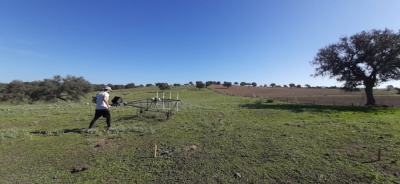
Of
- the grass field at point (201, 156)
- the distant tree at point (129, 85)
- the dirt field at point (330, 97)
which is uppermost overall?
the distant tree at point (129, 85)

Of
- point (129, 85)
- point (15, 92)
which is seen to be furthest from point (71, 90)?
point (129, 85)

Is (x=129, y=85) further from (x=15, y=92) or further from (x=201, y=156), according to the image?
(x=201, y=156)

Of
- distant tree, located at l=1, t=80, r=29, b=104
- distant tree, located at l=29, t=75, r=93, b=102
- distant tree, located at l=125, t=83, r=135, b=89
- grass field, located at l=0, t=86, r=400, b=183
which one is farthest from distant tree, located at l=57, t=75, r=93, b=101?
distant tree, located at l=125, t=83, r=135, b=89

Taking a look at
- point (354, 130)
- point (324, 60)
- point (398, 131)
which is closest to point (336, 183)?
point (354, 130)

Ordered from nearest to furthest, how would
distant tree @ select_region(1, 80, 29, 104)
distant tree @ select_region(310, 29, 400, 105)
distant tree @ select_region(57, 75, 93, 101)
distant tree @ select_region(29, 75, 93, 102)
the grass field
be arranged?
1. the grass field
2. distant tree @ select_region(310, 29, 400, 105)
3. distant tree @ select_region(1, 80, 29, 104)
4. distant tree @ select_region(29, 75, 93, 102)
5. distant tree @ select_region(57, 75, 93, 101)

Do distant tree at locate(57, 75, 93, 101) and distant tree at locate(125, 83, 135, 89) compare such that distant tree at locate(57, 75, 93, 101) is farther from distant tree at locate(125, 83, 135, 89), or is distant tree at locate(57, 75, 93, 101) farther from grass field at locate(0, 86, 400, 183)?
distant tree at locate(125, 83, 135, 89)

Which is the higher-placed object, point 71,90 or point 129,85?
point 129,85

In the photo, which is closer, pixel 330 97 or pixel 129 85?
pixel 330 97

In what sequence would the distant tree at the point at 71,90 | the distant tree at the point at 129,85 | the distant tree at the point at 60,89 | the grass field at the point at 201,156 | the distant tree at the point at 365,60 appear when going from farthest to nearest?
the distant tree at the point at 129,85
the distant tree at the point at 71,90
the distant tree at the point at 60,89
the distant tree at the point at 365,60
the grass field at the point at 201,156

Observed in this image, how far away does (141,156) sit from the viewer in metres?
5.79

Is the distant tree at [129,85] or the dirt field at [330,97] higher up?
the distant tree at [129,85]

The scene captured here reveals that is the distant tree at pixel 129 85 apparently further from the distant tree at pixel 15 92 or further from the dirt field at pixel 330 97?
the dirt field at pixel 330 97

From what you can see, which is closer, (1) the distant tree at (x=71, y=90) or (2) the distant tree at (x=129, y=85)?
(1) the distant tree at (x=71, y=90)

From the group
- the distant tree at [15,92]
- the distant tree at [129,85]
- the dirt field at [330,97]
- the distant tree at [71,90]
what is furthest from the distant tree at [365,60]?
the distant tree at [129,85]
